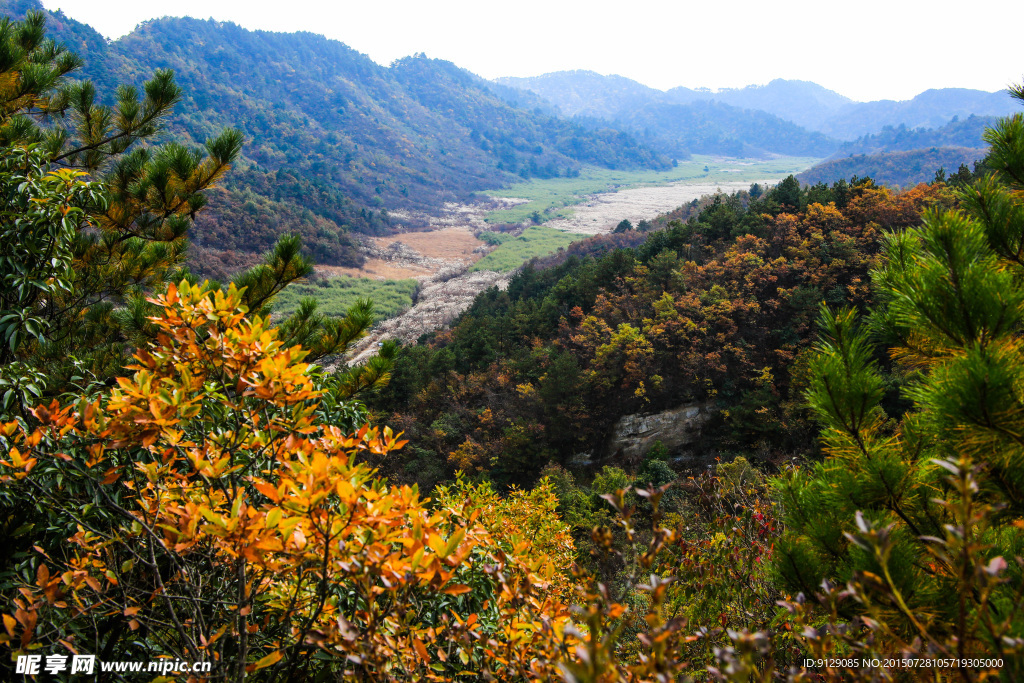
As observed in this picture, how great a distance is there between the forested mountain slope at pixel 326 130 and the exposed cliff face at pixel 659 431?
2934cm

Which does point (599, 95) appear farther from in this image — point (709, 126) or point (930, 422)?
point (930, 422)

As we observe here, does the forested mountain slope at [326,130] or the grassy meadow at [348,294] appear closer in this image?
the grassy meadow at [348,294]

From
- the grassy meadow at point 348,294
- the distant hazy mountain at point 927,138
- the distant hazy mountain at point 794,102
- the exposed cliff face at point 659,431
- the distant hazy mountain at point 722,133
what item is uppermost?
the distant hazy mountain at point 794,102

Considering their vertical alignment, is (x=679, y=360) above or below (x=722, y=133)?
below

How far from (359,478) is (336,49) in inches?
4955

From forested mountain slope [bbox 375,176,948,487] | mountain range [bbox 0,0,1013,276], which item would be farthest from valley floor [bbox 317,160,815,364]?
forested mountain slope [bbox 375,176,948,487]

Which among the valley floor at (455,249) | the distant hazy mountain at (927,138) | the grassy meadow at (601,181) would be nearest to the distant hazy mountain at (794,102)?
the distant hazy mountain at (927,138)

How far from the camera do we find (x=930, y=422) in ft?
4.73

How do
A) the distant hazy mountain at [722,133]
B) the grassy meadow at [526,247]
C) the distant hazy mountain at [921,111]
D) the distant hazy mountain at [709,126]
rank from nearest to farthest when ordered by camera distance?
the grassy meadow at [526,247] → the distant hazy mountain at [921,111] → the distant hazy mountain at [722,133] → the distant hazy mountain at [709,126]

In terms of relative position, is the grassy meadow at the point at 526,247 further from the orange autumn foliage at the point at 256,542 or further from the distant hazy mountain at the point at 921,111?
the distant hazy mountain at the point at 921,111

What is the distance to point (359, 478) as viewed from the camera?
132 cm

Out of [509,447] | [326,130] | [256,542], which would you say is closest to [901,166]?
[509,447]

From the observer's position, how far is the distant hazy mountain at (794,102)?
11919 centimetres

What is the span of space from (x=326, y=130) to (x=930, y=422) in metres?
85.7
